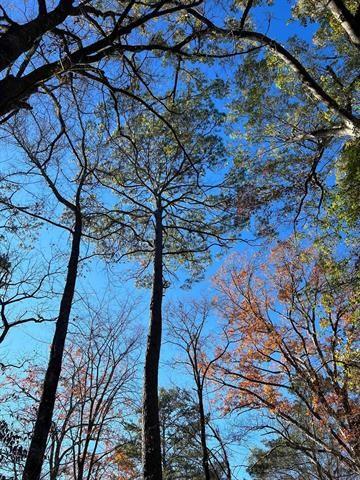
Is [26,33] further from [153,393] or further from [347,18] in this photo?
[153,393]

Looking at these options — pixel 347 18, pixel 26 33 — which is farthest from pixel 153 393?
pixel 347 18

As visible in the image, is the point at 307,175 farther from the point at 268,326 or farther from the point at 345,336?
Result: the point at 268,326

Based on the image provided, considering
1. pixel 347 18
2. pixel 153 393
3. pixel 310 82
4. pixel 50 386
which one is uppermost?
pixel 347 18

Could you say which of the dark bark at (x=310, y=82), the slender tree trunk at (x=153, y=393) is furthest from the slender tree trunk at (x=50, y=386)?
the dark bark at (x=310, y=82)

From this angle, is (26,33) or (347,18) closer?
(26,33)

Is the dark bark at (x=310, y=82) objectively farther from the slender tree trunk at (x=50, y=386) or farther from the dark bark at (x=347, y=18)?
the slender tree trunk at (x=50, y=386)

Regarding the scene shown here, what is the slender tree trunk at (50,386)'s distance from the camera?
4770mm

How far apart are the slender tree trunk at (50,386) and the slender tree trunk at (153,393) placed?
164cm

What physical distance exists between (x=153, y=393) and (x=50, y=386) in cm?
188

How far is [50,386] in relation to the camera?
5609mm

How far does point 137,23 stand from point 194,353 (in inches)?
282

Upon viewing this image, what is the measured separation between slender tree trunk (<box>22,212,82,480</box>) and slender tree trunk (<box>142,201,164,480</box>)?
1.64 metres

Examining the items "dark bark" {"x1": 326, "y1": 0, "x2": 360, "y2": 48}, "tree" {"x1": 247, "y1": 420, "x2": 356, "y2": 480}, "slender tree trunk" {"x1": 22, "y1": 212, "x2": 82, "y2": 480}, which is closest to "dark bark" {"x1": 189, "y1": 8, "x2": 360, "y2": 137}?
"dark bark" {"x1": 326, "y1": 0, "x2": 360, "y2": 48}

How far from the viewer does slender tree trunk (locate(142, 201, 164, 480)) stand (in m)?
5.86
